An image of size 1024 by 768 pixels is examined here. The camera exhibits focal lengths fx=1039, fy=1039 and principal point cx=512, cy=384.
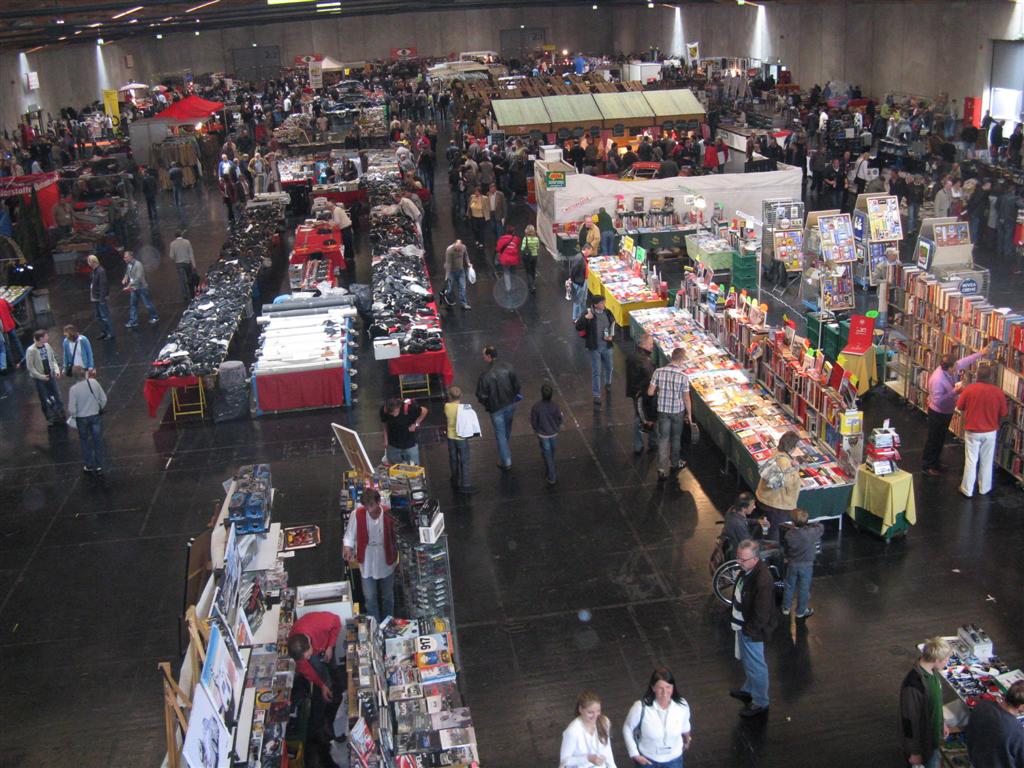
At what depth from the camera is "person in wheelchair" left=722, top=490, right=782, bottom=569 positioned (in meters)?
8.43

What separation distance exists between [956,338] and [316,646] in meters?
7.96

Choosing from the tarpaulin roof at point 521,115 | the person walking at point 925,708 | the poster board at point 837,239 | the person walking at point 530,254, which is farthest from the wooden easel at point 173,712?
the tarpaulin roof at point 521,115

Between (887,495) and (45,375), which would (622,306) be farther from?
(45,375)

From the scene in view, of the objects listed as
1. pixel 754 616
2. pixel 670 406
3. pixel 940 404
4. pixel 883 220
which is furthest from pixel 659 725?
pixel 883 220

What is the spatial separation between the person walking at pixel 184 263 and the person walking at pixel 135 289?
102 centimetres

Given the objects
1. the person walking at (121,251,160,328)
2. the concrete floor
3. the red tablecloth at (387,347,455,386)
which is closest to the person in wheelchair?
the concrete floor

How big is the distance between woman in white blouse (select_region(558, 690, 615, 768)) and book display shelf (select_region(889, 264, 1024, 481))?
6.53 metres

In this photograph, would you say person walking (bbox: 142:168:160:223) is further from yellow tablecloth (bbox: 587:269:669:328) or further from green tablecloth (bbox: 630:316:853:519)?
green tablecloth (bbox: 630:316:853:519)

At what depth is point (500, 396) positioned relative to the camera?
1120 cm

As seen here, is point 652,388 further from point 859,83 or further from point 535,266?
point 859,83

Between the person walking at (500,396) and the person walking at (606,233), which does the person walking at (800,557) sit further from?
the person walking at (606,233)

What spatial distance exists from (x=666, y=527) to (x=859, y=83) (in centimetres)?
2928

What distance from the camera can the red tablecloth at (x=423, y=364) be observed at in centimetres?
1349

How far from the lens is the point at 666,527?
33.3 feet
